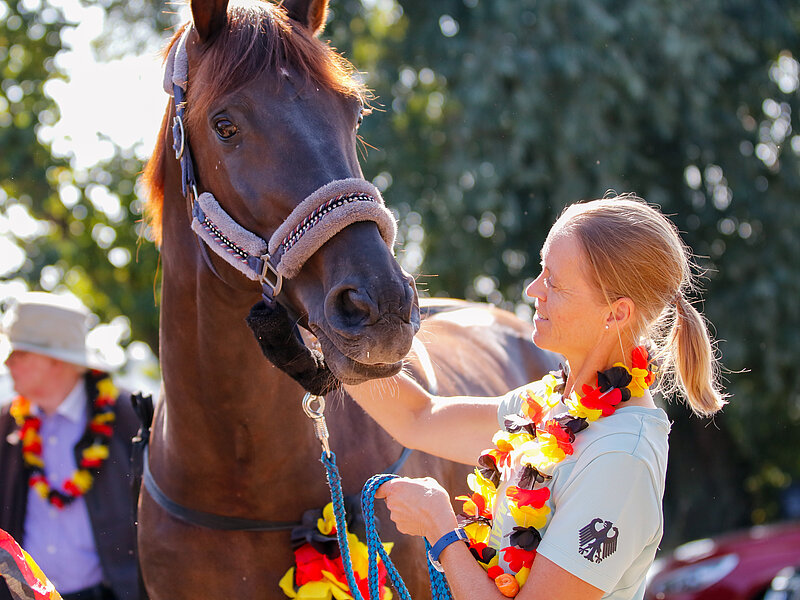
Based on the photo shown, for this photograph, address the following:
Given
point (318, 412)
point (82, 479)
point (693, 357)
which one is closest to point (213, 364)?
point (318, 412)

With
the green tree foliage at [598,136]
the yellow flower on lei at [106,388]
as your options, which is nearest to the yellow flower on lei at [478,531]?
the yellow flower on lei at [106,388]

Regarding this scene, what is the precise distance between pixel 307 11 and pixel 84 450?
2287mm

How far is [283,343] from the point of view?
200cm

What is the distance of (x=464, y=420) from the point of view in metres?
2.25

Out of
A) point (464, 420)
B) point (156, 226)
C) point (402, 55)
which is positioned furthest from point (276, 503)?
point (402, 55)

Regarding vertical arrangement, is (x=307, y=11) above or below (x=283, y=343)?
above

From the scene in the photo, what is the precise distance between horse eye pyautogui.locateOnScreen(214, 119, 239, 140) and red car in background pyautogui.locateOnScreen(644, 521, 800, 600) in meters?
5.29

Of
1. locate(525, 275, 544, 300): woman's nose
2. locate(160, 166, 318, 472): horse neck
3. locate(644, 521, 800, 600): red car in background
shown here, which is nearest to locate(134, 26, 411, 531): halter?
locate(160, 166, 318, 472): horse neck

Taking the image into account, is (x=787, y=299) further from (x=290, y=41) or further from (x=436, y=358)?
(x=290, y=41)

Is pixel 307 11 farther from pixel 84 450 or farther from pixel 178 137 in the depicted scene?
pixel 84 450

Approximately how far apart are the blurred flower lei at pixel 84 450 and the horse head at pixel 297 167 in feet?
6.02

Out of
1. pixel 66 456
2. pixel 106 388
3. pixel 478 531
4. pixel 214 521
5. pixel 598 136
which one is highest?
pixel 478 531

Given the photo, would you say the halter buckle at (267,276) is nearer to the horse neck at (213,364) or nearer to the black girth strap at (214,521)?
the horse neck at (213,364)

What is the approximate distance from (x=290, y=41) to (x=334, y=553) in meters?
1.37
